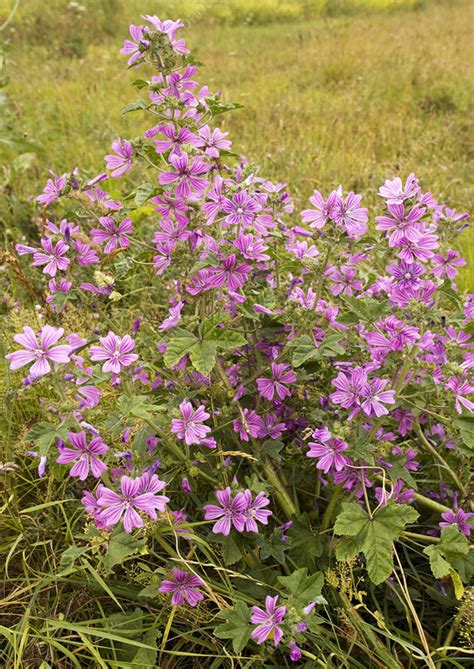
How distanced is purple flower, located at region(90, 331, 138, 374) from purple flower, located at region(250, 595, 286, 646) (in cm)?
61

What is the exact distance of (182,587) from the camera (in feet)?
A: 4.90

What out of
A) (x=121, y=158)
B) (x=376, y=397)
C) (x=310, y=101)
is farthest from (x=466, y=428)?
(x=310, y=101)

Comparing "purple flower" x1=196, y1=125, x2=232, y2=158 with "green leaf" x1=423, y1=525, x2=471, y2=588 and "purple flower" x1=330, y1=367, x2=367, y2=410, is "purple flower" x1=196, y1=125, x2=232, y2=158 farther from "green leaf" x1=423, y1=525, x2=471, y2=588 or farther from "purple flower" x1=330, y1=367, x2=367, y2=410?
"green leaf" x1=423, y1=525, x2=471, y2=588

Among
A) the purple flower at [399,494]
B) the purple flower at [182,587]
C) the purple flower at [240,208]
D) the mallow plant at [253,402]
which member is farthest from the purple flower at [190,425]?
the purple flower at [399,494]

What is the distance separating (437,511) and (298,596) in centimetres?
59

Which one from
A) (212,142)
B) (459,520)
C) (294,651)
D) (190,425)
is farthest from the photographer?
(459,520)

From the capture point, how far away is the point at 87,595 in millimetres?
1681

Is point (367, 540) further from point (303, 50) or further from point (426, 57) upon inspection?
point (303, 50)

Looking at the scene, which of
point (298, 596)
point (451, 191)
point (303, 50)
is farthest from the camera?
point (303, 50)

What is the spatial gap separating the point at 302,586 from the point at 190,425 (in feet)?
1.52

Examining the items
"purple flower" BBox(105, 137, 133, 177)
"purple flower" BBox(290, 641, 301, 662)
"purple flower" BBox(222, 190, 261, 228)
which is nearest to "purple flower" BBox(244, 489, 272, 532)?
"purple flower" BBox(290, 641, 301, 662)

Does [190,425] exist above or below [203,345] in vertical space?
below

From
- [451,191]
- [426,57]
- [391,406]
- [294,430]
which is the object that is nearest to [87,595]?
[294,430]

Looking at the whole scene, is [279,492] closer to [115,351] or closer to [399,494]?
[399,494]
